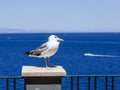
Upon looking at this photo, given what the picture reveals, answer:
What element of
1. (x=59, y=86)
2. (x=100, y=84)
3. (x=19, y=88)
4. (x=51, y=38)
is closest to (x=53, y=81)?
(x=59, y=86)

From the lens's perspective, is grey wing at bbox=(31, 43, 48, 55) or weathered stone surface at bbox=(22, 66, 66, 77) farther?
grey wing at bbox=(31, 43, 48, 55)

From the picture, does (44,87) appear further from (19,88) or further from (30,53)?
(19,88)

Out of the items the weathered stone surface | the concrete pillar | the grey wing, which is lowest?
the concrete pillar

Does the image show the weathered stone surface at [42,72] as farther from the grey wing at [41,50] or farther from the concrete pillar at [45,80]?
the grey wing at [41,50]

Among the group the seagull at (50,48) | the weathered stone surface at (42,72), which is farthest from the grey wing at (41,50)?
the weathered stone surface at (42,72)

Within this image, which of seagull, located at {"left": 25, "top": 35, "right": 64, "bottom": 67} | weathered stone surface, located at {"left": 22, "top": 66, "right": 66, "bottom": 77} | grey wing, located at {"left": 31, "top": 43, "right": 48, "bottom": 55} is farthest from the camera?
grey wing, located at {"left": 31, "top": 43, "right": 48, "bottom": 55}

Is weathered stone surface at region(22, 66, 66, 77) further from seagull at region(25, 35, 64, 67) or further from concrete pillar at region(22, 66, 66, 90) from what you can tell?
seagull at region(25, 35, 64, 67)

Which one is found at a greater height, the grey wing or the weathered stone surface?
the grey wing

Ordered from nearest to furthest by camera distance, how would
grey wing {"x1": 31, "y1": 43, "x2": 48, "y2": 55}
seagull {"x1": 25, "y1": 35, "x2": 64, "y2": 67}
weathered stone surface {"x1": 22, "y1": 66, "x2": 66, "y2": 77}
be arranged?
weathered stone surface {"x1": 22, "y1": 66, "x2": 66, "y2": 77}
seagull {"x1": 25, "y1": 35, "x2": 64, "y2": 67}
grey wing {"x1": 31, "y1": 43, "x2": 48, "y2": 55}

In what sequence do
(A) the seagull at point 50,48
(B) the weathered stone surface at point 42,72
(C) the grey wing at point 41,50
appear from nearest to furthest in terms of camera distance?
(B) the weathered stone surface at point 42,72 → (A) the seagull at point 50,48 → (C) the grey wing at point 41,50

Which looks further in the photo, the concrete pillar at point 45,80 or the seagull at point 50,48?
the seagull at point 50,48

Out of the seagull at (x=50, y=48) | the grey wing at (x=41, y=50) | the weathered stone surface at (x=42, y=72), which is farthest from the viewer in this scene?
the grey wing at (x=41, y=50)

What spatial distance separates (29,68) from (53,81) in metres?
0.53

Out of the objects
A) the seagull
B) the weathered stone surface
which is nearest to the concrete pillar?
the weathered stone surface
